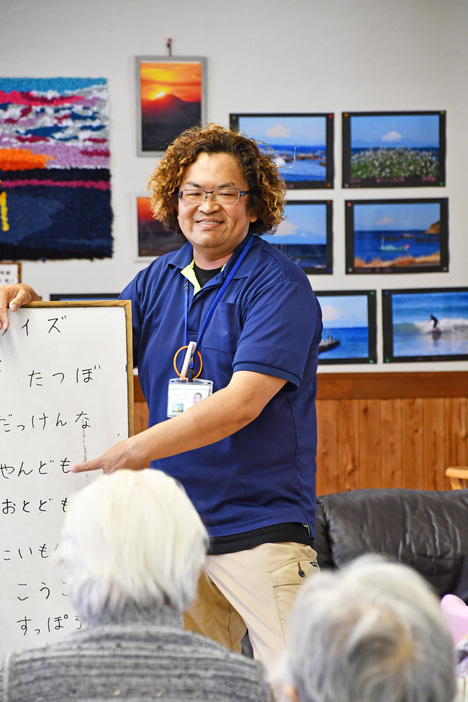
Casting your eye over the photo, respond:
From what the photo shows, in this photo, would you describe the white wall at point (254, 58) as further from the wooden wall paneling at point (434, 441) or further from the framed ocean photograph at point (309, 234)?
the wooden wall paneling at point (434, 441)

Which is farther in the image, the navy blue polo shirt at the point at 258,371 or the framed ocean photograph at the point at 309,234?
the framed ocean photograph at the point at 309,234

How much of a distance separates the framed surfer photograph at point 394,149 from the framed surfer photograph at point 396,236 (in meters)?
0.12

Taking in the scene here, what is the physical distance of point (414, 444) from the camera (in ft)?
13.3

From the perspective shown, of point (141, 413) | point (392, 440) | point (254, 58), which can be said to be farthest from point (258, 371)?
point (254, 58)

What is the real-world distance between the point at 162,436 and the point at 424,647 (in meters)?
1.00

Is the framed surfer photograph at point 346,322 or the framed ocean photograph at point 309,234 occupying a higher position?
the framed ocean photograph at point 309,234

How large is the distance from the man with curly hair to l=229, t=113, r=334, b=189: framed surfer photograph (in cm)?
208

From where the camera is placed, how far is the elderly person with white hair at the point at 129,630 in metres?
0.88

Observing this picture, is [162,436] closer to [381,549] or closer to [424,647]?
[424,647]

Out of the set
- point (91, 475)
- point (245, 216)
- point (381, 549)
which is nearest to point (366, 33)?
point (245, 216)

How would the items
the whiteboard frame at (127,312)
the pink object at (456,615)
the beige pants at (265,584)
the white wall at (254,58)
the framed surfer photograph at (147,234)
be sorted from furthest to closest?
the framed surfer photograph at (147,234)
the white wall at (254,58)
the pink object at (456,615)
the whiteboard frame at (127,312)
the beige pants at (265,584)

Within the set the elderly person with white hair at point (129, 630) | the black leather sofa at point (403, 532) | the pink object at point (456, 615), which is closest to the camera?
the elderly person with white hair at point (129, 630)

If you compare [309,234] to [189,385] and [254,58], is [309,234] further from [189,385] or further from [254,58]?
[189,385]

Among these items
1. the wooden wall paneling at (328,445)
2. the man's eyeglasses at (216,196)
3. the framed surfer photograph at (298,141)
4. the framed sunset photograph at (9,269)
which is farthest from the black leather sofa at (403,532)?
the framed sunset photograph at (9,269)
